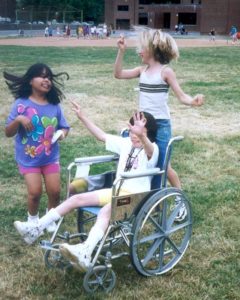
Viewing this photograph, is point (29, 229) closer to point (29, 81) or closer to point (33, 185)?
point (33, 185)

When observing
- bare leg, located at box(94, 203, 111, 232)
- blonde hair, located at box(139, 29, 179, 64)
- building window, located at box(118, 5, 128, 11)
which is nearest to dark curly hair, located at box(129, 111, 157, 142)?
blonde hair, located at box(139, 29, 179, 64)

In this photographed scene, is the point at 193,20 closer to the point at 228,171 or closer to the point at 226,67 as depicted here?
the point at 226,67

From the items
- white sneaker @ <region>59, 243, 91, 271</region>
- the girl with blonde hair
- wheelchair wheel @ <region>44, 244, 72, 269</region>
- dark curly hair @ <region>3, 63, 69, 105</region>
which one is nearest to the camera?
white sneaker @ <region>59, 243, 91, 271</region>

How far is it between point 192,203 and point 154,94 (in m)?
1.38

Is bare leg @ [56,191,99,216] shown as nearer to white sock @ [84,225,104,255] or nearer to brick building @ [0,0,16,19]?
white sock @ [84,225,104,255]

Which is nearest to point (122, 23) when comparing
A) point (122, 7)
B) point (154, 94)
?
point (122, 7)

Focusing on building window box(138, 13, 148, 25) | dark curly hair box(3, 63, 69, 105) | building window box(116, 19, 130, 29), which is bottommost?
building window box(116, 19, 130, 29)

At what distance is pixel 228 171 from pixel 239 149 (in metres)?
1.06

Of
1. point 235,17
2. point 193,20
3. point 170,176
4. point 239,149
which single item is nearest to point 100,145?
point 239,149

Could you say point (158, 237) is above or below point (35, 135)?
below

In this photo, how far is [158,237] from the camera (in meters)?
3.62

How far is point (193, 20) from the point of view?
70688 mm

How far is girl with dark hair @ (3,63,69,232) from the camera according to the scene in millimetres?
4074

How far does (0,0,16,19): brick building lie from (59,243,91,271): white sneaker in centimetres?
8708
